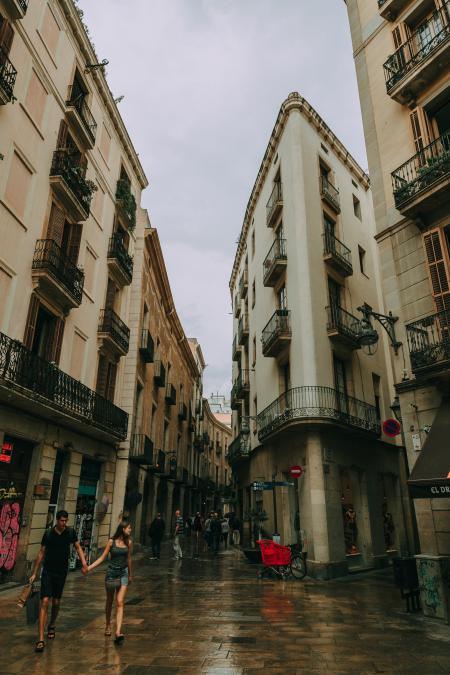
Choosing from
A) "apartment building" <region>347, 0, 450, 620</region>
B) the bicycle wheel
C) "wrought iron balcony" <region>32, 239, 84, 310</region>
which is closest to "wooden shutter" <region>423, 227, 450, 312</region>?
"apartment building" <region>347, 0, 450, 620</region>

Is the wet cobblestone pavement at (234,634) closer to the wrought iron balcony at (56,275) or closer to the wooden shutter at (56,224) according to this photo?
the wrought iron balcony at (56,275)

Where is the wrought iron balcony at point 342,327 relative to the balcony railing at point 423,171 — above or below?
below

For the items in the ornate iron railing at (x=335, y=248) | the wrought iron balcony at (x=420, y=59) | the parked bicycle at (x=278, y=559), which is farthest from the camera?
the ornate iron railing at (x=335, y=248)

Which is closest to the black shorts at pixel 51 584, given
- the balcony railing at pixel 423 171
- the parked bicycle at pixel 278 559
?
the parked bicycle at pixel 278 559

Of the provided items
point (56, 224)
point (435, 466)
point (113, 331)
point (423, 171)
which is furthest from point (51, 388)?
point (423, 171)

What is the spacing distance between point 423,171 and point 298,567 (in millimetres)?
12612

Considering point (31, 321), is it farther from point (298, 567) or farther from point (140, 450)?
point (298, 567)

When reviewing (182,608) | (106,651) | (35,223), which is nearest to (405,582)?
(182,608)

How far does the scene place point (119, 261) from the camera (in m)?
19.2

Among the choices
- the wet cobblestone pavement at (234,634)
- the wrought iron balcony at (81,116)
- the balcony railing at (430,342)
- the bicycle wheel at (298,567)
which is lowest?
the wet cobblestone pavement at (234,634)

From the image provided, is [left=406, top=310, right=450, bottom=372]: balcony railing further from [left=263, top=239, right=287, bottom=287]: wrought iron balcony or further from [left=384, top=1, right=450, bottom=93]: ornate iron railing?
[left=263, top=239, right=287, bottom=287]: wrought iron balcony

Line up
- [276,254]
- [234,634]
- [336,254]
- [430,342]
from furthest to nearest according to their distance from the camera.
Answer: [276,254], [336,254], [430,342], [234,634]

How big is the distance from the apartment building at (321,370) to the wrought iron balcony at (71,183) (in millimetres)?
8380

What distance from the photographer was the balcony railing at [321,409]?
51.8ft
